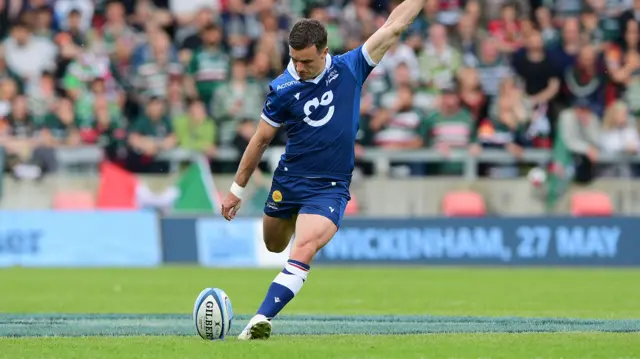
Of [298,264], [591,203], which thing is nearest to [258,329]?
[298,264]

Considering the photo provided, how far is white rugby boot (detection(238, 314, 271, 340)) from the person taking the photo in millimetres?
10055

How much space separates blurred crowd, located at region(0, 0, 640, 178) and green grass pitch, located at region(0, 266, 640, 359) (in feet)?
7.88

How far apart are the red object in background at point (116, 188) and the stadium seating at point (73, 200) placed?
0.67 ft

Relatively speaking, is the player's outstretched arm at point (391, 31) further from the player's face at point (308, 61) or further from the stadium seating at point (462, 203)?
the stadium seating at point (462, 203)

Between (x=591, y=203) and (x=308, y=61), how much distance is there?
1430 cm

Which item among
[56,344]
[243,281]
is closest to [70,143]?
[243,281]

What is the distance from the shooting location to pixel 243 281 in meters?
19.4

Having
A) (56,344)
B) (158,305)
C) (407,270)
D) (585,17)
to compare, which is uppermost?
(585,17)

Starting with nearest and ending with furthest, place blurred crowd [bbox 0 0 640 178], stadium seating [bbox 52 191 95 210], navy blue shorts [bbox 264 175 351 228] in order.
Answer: navy blue shorts [bbox 264 175 351 228] < blurred crowd [bbox 0 0 640 178] < stadium seating [bbox 52 191 95 210]

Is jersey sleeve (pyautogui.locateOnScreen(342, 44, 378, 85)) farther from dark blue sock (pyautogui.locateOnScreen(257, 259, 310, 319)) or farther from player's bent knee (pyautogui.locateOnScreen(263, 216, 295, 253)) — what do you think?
dark blue sock (pyautogui.locateOnScreen(257, 259, 310, 319))

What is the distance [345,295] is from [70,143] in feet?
26.6

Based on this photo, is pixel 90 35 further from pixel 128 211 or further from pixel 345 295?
pixel 345 295

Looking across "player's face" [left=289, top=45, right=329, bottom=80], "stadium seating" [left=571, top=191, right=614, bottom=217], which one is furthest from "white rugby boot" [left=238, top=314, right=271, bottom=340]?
"stadium seating" [left=571, top=191, right=614, bottom=217]

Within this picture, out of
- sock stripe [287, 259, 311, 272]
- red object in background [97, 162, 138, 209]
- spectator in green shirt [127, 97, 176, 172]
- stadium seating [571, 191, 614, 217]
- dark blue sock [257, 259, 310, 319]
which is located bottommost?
stadium seating [571, 191, 614, 217]
